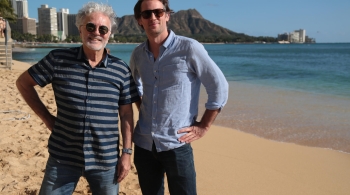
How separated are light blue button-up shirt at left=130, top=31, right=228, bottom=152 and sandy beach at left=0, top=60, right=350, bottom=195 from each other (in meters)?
1.64

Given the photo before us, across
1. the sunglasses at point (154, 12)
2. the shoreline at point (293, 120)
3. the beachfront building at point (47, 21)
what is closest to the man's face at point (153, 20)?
the sunglasses at point (154, 12)

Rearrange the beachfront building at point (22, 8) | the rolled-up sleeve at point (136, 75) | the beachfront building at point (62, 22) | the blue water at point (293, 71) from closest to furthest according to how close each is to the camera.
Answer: the rolled-up sleeve at point (136, 75), the blue water at point (293, 71), the beachfront building at point (62, 22), the beachfront building at point (22, 8)

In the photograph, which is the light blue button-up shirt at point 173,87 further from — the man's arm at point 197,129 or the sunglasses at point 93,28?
the sunglasses at point 93,28

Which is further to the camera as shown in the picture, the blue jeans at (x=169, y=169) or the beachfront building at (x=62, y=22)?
the beachfront building at (x=62, y=22)

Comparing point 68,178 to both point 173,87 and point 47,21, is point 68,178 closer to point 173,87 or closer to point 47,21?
point 173,87

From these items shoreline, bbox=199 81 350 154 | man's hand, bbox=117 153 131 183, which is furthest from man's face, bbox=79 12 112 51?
shoreline, bbox=199 81 350 154

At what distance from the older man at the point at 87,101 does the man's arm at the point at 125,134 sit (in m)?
0.05

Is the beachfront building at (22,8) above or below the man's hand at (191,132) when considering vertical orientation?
above

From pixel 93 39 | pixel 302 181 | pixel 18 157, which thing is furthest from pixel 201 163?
pixel 93 39

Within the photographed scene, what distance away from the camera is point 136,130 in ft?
7.61

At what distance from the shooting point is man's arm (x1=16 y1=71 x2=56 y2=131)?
7.04ft

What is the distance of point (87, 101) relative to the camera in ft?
6.56

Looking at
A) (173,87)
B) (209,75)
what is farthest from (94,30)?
(209,75)

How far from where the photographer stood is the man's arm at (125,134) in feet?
7.10
